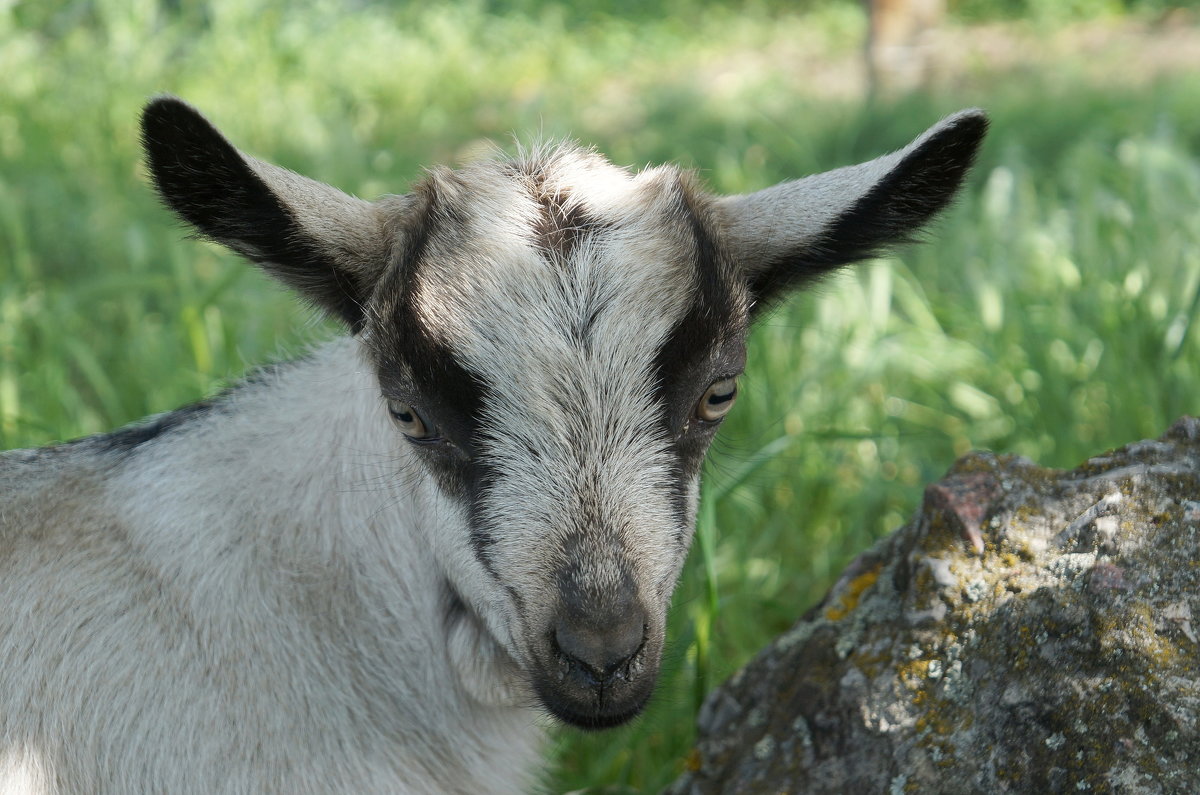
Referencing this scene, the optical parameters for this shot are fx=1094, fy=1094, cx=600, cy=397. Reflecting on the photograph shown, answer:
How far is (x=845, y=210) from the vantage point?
2920mm

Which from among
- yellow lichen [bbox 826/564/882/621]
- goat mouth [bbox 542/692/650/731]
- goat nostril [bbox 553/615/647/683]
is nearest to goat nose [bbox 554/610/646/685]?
goat nostril [bbox 553/615/647/683]

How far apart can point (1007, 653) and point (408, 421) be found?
1568mm

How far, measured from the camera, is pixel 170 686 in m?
2.86

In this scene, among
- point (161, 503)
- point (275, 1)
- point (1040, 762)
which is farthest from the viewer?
point (275, 1)

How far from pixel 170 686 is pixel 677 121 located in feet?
29.1

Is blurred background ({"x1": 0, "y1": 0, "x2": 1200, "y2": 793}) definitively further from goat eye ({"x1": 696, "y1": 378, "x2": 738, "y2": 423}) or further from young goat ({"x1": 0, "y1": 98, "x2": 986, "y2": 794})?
goat eye ({"x1": 696, "y1": 378, "x2": 738, "y2": 423})

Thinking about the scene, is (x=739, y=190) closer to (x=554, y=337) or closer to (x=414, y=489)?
(x=414, y=489)

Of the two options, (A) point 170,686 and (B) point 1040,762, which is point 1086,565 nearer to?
(B) point 1040,762

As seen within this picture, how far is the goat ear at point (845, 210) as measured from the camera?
9.28 feet

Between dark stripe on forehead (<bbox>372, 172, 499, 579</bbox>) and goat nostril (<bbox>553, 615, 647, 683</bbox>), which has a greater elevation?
dark stripe on forehead (<bbox>372, 172, 499, 579</bbox>)

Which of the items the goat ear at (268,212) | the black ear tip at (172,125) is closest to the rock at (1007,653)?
the goat ear at (268,212)

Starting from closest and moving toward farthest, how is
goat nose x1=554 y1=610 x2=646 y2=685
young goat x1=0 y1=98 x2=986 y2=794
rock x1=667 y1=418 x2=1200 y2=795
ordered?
rock x1=667 y1=418 x2=1200 y2=795, goat nose x1=554 y1=610 x2=646 y2=685, young goat x1=0 y1=98 x2=986 y2=794

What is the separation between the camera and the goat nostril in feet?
8.17

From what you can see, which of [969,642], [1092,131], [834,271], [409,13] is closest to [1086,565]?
[969,642]
